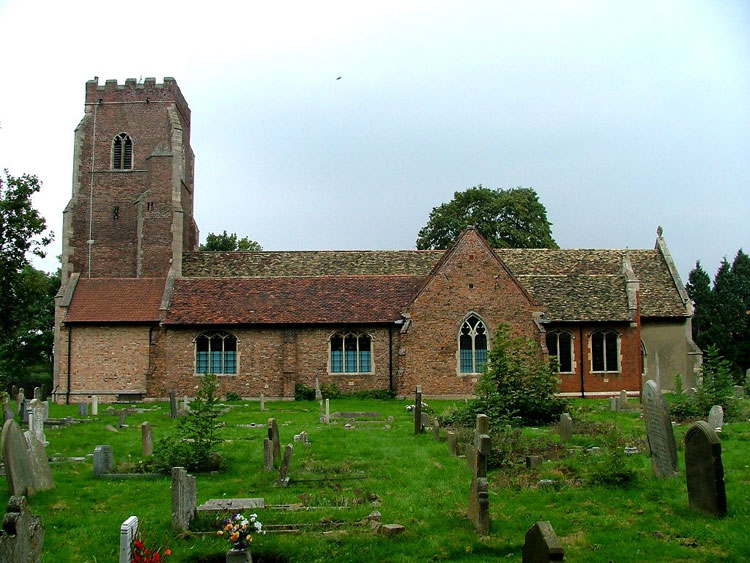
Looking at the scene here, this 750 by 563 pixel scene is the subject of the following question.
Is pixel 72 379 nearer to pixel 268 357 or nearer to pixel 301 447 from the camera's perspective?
pixel 268 357

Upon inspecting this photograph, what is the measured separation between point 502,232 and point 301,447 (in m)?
42.9

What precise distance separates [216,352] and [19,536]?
89.1 ft

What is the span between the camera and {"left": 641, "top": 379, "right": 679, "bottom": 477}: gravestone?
1221 cm

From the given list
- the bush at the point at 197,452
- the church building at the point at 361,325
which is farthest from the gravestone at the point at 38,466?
the church building at the point at 361,325

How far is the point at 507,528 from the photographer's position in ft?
32.8

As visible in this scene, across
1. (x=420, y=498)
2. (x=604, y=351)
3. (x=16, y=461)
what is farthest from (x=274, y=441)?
(x=604, y=351)

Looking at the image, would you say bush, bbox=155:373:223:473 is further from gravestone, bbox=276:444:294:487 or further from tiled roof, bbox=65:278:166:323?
tiled roof, bbox=65:278:166:323

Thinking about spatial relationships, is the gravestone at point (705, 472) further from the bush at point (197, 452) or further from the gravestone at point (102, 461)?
the gravestone at point (102, 461)

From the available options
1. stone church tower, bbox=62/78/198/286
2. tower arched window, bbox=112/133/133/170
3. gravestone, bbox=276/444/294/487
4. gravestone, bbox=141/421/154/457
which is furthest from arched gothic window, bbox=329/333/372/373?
gravestone, bbox=276/444/294/487

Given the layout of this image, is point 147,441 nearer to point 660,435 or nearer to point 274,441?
point 274,441

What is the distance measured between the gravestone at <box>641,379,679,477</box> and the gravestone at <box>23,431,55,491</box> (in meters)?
10.1

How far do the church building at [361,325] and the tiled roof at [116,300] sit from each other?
0.08 m

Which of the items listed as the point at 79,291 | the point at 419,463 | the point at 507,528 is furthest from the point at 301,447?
the point at 79,291

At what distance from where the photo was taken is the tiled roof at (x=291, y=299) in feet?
112
